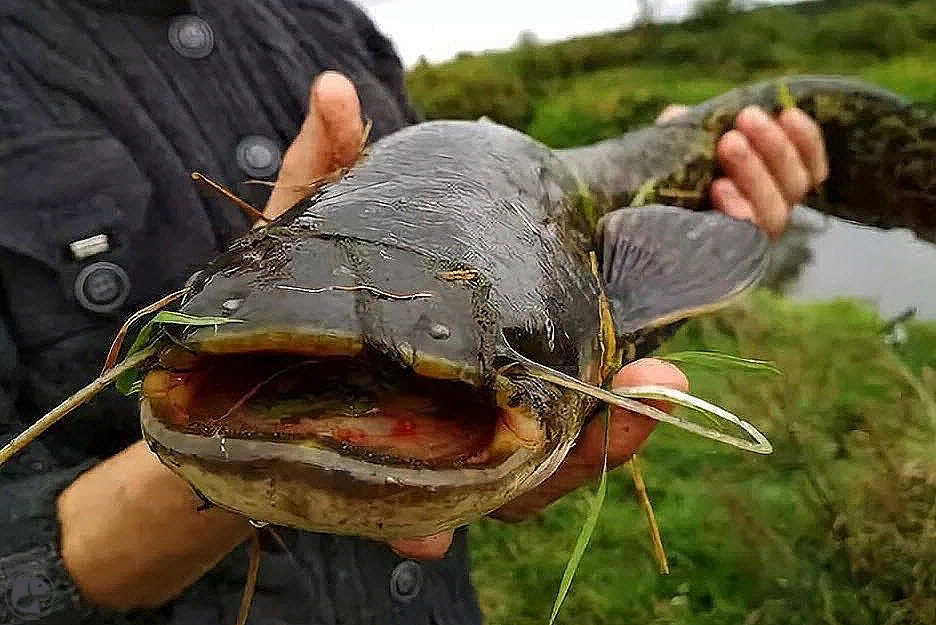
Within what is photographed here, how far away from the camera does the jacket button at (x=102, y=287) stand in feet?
5.95

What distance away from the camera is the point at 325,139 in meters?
1.69

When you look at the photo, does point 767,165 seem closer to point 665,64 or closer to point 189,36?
point 189,36

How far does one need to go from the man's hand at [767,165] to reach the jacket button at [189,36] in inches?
53.3

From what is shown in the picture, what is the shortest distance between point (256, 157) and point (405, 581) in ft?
2.99

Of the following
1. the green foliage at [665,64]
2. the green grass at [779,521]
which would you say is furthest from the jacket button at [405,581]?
the green foliage at [665,64]

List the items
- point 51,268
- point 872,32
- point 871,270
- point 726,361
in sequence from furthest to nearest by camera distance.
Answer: point 872,32, point 871,270, point 51,268, point 726,361

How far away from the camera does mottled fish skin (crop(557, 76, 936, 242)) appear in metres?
2.68

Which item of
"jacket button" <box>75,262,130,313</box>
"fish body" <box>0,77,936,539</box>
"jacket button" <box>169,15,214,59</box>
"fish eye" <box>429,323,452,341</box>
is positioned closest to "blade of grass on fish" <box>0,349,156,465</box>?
"fish body" <box>0,77,936,539</box>

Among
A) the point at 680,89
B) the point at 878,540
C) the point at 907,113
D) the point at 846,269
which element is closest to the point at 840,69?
the point at 680,89

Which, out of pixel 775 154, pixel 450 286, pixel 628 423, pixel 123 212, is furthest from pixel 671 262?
pixel 775 154

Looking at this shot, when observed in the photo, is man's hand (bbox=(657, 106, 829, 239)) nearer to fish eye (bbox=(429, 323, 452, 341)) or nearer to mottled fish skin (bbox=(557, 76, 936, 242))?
mottled fish skin (bbox=(557, 76, 936, 242))

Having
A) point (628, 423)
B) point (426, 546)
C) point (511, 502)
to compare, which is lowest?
point (511, 502)

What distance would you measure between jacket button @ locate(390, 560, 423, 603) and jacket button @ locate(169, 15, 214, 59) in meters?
1.12

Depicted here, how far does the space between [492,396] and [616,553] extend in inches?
113
